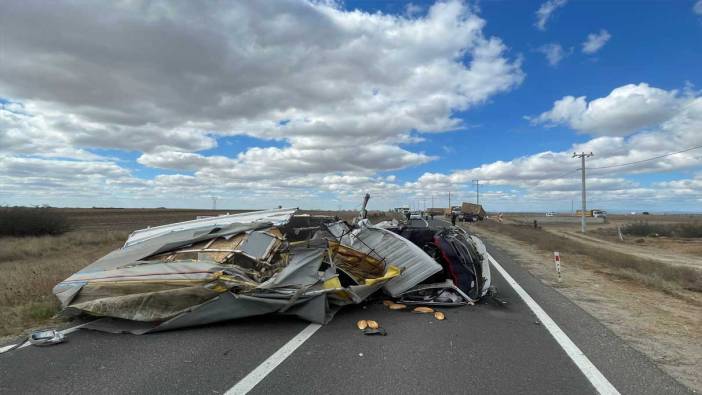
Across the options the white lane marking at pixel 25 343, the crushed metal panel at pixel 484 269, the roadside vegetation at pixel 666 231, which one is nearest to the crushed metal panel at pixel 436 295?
the crushed metal panel at pixel 484 269

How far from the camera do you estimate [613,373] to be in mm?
4574

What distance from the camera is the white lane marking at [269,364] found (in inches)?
160

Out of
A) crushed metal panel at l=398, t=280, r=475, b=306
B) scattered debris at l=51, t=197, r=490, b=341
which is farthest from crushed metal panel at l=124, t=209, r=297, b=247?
crushed metal panel at l=398, t=280, r=475, b=306

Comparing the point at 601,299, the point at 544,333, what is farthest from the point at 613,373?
the point at 601,299

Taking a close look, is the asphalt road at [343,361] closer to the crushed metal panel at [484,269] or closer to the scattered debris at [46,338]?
the scattered debris at [46,338]

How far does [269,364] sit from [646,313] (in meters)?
6.48

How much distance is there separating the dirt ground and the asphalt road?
283 millimetres

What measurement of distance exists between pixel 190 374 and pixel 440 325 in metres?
3.52

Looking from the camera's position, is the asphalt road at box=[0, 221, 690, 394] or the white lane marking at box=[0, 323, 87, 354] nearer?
the asphalt road at box=[0, 221, 690, 394]

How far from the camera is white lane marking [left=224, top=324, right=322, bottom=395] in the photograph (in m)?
4.07

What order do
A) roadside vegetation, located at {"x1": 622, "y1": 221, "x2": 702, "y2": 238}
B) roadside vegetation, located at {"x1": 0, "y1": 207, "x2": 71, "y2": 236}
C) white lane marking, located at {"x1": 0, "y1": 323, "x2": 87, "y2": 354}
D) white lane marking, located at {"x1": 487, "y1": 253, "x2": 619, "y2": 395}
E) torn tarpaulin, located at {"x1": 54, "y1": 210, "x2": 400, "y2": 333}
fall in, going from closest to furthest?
white lane marking, located at {"x1": 487, "y1": 253, "x2": 619, "y2": 395}, white lane marking, located at {"x1": 0, "y1": 323, "x2": 87, "y2": 354}, torn tarpaulin, located at {"x1": 54, "y1": 210, "x2": 400, "y2": 333}, roadside vegetation, located at {"x1": 0, "y1": 207, "x2": 71, "y2": 236}, roadside vegetation, located at {"x1": 622, "y1": 221, "x2": 702, "y2": 238}

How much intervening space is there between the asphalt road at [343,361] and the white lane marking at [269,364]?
3.0 inches

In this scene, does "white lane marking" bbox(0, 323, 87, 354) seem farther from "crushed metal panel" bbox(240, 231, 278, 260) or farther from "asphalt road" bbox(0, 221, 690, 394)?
"crushed metal panel" bbox(240, 231, 278, 260)

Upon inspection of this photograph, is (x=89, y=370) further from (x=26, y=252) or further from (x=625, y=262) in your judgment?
(x=26, y=252)
